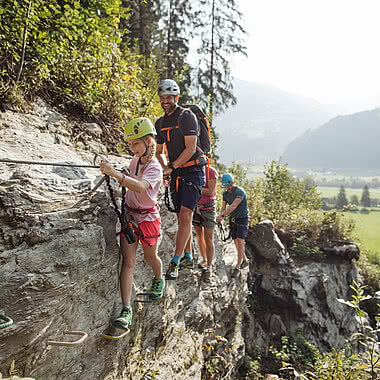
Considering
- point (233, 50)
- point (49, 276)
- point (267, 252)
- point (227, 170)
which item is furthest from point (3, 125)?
point (233, 50)

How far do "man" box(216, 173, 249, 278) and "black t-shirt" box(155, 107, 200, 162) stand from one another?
Answer: 9.52 feet

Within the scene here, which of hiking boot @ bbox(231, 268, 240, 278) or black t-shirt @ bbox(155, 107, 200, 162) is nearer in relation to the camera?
black t-shirt @ bbox(155, 107, 200, 162)

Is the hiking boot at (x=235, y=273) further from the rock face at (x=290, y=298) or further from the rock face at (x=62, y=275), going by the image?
the rock face at (x=62, y=275)

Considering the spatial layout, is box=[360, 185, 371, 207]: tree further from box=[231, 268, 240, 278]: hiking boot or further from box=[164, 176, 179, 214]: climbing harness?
box=[164, 176, 179, 214]: climbing harness

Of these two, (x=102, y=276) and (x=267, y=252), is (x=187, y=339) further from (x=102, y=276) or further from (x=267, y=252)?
(x=267, y=252)

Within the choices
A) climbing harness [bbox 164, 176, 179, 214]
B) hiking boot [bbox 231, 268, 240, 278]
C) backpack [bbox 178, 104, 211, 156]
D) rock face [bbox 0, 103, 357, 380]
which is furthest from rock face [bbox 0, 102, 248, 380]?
hiking boot [bbox 231, 268, 240, 278]

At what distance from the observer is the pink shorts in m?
3.29

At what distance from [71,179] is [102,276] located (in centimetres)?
104

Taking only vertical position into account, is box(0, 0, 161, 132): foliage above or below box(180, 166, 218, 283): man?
above

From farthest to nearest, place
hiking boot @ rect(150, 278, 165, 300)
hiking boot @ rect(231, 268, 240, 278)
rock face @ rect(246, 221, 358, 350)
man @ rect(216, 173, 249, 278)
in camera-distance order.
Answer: rock face @ rect(246, 221, 358, 350), hiking boot @ rect(231, 268, 240, 278), man @ rect(216, 173, 249, 278), hiking boot @ rect(150, 278, 165, 300)

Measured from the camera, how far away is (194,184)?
164 inches

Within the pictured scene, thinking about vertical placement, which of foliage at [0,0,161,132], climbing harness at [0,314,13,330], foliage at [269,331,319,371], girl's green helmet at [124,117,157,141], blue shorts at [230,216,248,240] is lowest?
foliage at [269,331,319,371]

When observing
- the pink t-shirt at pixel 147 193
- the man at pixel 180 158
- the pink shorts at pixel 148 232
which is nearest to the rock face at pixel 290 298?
the man at pixel 180 158

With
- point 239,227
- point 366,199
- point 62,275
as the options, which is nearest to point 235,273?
point 239,227
